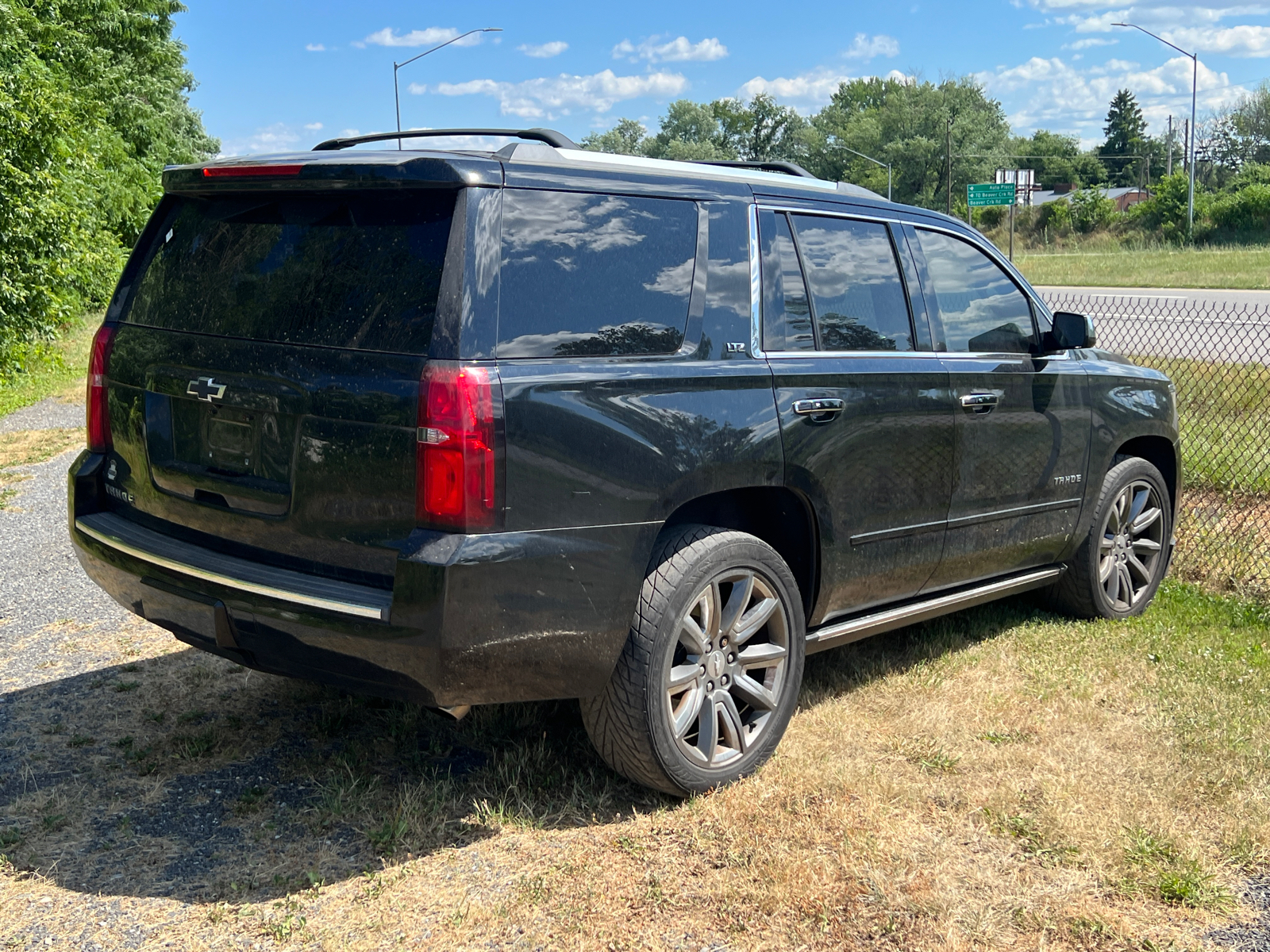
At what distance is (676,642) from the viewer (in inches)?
141

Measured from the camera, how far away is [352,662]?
3219 mm

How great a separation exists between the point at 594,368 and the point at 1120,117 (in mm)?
129951

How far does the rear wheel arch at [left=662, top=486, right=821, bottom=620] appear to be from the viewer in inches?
154

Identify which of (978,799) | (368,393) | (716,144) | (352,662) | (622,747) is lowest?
(978,799)

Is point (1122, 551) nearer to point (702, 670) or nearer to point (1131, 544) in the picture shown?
point (1131, 544)

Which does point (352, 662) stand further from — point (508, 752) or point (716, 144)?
point (716, 144)

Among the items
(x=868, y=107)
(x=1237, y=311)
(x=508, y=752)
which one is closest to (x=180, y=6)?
(x=1237, y=311)

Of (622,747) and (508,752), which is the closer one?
(622,747)

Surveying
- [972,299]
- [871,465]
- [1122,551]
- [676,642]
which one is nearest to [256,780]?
[676,642]

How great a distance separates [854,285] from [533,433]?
1.68 metres

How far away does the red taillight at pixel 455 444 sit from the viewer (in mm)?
3033

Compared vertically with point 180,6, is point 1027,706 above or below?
below

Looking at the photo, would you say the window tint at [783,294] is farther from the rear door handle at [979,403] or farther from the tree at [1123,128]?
the tree at [1123,128]

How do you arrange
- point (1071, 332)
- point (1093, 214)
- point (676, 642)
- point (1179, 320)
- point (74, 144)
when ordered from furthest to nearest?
point (1093, 214)
point (74, 144)
point (1179, 320)
point (1071, 332)
point (676, 642)
